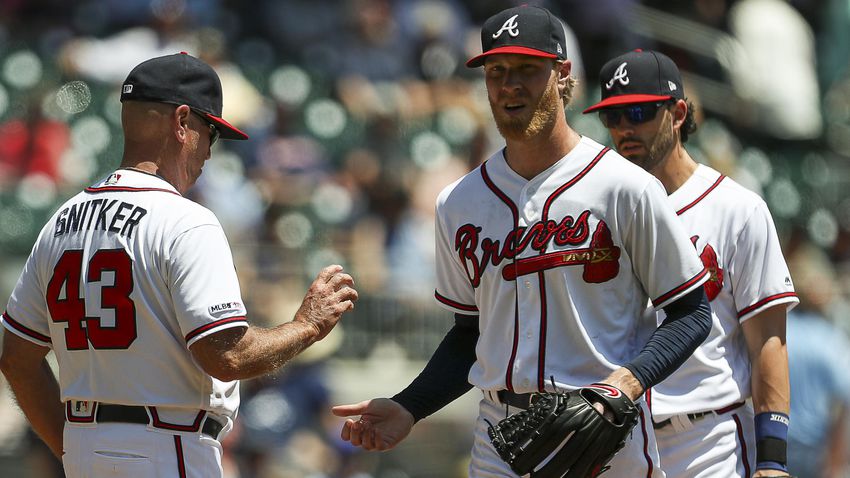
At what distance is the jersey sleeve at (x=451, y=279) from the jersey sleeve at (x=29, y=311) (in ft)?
4.03

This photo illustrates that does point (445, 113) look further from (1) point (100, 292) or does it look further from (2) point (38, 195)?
(1) point (100, 292)

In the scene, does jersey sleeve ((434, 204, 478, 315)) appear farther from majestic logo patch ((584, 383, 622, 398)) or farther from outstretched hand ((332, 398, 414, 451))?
majestic logo patch ((584, 383, 622, 398))

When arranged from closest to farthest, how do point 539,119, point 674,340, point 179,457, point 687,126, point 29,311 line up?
point 674,340 < point 179,457 < point 539,119 < point 29,311 < point 687,126

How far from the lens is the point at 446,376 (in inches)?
154

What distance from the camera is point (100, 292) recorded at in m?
3.55

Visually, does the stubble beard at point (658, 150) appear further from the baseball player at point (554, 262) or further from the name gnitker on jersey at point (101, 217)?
the name gnitker on jersey at point (101, 217)

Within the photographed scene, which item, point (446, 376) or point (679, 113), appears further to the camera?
point (679, 113)

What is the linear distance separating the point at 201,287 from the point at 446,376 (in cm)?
87

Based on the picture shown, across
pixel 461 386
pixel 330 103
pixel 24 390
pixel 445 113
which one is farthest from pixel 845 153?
pixel 24 390

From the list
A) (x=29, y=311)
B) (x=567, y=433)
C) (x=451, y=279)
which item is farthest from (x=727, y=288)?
(x=29, y=311)

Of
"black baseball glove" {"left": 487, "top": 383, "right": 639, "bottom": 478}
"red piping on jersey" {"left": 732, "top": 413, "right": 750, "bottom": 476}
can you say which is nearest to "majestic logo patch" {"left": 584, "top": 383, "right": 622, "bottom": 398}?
"black baseball glove" {"left": 487, "top": 383, "right": 639, "bottom": 478}

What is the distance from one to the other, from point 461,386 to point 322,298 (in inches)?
20.9

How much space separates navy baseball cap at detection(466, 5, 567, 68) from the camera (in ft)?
11.8

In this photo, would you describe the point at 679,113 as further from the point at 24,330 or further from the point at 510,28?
the point at 24,330
